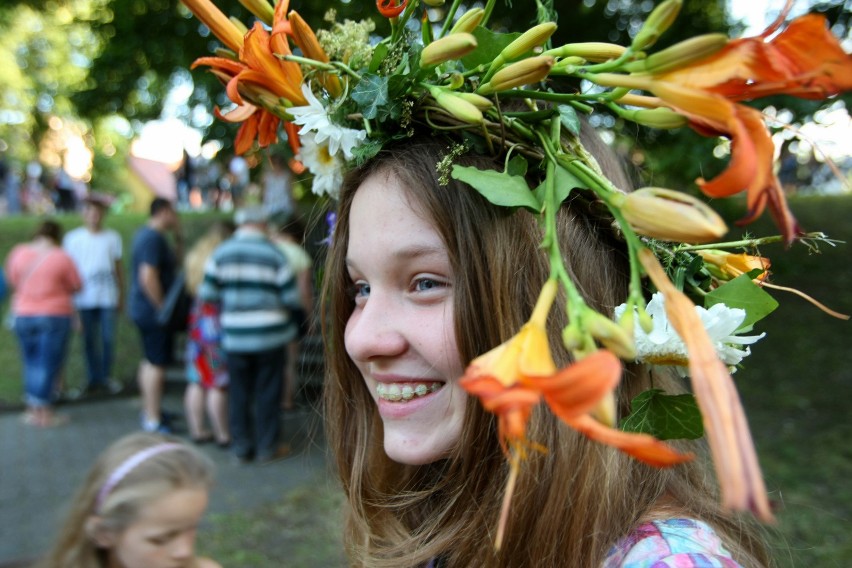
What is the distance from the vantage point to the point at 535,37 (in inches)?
46.0

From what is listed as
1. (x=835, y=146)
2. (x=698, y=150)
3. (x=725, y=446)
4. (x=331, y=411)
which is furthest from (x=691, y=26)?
(x=725, y=446)

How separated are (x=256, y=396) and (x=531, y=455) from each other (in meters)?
5.01

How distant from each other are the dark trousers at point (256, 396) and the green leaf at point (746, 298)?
16.6 feet

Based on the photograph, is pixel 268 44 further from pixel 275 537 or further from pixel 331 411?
pixel 275 537

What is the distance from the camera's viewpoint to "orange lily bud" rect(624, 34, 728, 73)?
880 mm

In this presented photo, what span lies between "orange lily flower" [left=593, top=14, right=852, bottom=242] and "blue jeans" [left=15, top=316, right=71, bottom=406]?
25.4ft

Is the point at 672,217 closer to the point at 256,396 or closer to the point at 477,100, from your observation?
the point at 477,100

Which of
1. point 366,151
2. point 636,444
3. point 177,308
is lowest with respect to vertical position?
point 177,308

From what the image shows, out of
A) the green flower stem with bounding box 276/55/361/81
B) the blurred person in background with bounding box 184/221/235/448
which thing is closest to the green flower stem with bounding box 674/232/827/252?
the green flower stem with bounding box 276/55/361/81

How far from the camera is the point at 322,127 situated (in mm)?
1475

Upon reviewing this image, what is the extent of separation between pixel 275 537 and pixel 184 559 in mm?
2386

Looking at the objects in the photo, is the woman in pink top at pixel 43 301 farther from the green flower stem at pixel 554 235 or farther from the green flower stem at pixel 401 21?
the green flower stem at pixel 554 235

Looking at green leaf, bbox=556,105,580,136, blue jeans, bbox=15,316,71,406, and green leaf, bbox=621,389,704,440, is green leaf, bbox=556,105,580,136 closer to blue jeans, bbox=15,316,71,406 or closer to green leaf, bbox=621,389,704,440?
green leaf, bbox=621,389,704,440

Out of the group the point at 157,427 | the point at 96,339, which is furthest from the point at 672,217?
the point at 96,339
